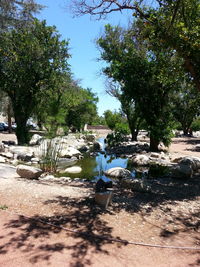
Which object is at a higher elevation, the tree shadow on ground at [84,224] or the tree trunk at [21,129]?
the tree trunk at [21,129]

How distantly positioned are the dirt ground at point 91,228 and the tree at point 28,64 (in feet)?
34.6

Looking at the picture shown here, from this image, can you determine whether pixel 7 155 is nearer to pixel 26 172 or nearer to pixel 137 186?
pixel 26 172

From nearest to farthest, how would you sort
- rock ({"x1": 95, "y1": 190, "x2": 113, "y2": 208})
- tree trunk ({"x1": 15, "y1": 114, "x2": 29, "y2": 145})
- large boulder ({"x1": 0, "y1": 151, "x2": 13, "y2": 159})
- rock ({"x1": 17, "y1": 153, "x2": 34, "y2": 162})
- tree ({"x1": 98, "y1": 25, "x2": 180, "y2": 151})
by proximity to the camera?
rock ({"x1": 95, "y1": 190, "x2": 113, "y2": 208}) < large boulder ({"x1": 0, "y1": 151, "x2": 13, "y2": 159}) < rock ({"x1": 17, "y1": 153, "x2": 34, "y2": 162}) < tree ({"x1": 98, "y1": 25, "x2": 180, "y2": 151}) < tree trunk ({"x1": 15, "y1": 114, "x2": 29, "y2": 145})

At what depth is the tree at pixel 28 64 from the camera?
585 inches

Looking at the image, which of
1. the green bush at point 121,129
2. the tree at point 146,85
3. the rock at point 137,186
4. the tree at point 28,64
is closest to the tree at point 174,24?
the rock at point 137,186

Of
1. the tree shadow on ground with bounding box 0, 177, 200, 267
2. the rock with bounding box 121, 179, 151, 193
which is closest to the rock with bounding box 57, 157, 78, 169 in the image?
the rock with bounding box 121, 179, 151, 193

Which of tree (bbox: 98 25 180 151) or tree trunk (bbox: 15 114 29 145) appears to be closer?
tree (bbox: 98 25 180 151)

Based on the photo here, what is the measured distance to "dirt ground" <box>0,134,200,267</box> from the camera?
3102 millimetres

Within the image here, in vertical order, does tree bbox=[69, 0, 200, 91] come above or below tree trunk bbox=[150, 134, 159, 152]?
above

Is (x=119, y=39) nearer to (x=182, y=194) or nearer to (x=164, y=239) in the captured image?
A: (x=182, y=194)

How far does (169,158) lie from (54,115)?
717cm

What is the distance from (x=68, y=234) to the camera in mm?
3658

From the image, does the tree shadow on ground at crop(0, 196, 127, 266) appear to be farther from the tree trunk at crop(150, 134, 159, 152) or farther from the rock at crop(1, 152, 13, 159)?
the tree trunk at crop(150, 134, 159, 152)

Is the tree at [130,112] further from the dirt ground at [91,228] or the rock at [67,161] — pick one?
the dirt ground at [91,228]
